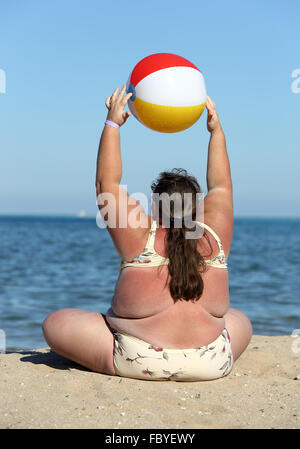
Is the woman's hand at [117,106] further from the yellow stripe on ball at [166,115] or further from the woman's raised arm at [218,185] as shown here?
the woman's raised arm at [218,185]

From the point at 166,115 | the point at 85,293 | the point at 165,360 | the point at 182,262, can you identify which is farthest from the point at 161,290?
the point at 85,293

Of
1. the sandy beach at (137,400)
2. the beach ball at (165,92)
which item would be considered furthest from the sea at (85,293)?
the beach ball at (165,92)

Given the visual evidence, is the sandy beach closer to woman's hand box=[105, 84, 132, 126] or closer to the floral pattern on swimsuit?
the floral pattern on swimsuit

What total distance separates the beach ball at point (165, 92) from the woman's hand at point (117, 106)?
0.41 ft

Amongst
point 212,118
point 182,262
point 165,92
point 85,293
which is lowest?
point 85,293

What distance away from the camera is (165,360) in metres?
3.14

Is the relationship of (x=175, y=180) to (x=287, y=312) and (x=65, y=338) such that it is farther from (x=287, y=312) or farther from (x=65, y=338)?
(x=287, y=312)

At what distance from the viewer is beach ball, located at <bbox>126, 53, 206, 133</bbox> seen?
11.0 feet

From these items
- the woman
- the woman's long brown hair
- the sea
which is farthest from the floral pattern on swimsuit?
the sea

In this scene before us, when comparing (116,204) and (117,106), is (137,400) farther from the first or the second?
(117,106)

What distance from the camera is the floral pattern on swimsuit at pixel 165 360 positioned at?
3131 mm

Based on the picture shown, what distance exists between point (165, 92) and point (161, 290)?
4.15 feet

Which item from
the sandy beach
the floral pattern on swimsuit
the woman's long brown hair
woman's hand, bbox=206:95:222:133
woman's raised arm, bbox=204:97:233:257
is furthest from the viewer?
woman's hand, bbox=206:95:222:133
